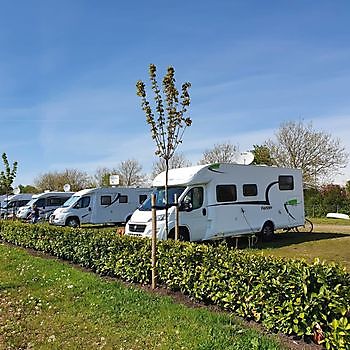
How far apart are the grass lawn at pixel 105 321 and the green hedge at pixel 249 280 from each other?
1.00ft

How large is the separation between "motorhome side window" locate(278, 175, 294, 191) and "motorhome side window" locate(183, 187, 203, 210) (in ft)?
12.6

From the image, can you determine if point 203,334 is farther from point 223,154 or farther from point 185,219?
point 223,154

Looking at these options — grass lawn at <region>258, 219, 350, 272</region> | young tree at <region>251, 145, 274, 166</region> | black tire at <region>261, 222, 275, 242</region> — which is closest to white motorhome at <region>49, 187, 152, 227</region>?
grass lawn at <region>258, 219, 350, 272</region>

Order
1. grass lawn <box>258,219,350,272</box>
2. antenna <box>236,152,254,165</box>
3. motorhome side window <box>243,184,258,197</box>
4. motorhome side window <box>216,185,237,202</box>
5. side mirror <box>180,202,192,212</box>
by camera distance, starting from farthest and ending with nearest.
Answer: antenna <box>236,152,254,165</box> → motorhome side window <box>243,184,258,197</box> → motorhome side window <box>216,185,237,202</box> → side mirror <box>180,202,192,212</box> → grass lawn <box>258,219,350,272</box>

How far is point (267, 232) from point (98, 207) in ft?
37.8

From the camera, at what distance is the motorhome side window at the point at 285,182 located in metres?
15.1

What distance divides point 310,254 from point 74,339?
8.76 metres

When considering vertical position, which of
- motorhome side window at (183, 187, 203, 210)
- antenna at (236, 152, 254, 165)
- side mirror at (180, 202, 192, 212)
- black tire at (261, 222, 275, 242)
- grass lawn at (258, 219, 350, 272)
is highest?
antenna at (236, 152, 254, 165)

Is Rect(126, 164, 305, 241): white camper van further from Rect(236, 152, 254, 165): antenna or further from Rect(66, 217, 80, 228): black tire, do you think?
Rect(66, 217, 80, 228): black tire

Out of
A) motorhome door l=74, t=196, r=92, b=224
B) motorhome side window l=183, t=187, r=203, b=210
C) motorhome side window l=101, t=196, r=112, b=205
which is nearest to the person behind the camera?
motorhome side window l=183, t=187, r=203, b=210

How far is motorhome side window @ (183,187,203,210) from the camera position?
12.3m

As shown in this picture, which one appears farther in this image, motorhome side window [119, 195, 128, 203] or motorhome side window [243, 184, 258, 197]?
motorhome side window [119, 195, 128, 203]

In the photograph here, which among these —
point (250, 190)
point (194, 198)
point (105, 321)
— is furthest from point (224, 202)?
point (105, 321)

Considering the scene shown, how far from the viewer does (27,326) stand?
521 cm
